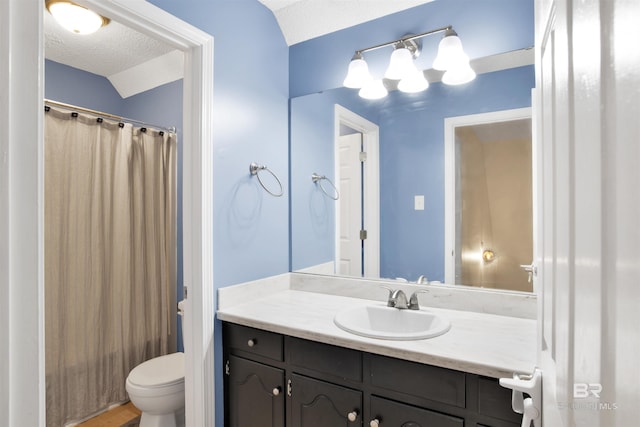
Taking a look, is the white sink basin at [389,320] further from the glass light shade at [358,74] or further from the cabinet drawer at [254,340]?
the glass light shade at [358,74]

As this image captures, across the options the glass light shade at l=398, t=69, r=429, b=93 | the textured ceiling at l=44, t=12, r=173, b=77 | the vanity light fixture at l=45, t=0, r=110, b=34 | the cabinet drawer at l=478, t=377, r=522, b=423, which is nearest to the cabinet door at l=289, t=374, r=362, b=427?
the cabinet drawer at l=478, t=377, r=522, b=423

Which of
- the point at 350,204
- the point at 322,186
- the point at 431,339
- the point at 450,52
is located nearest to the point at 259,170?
the point at 322,186

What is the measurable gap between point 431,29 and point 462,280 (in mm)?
1255

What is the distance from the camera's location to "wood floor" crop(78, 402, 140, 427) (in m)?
2.30

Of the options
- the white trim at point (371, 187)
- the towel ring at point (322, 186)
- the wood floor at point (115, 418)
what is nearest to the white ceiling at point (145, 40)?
the white trim at point (371, 187)

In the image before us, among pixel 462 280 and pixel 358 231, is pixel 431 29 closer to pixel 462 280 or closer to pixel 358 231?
pixel 358 231

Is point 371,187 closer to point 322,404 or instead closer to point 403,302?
point 403,302

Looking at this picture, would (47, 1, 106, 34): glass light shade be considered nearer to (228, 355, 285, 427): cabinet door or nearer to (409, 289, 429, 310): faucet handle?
(228, 355, 285, 427): cabinet door

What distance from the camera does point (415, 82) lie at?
179 centimetres

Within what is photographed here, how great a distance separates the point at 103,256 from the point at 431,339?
2190 millimetres

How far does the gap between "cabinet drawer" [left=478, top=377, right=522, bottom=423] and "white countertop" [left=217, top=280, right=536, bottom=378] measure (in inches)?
1.8
